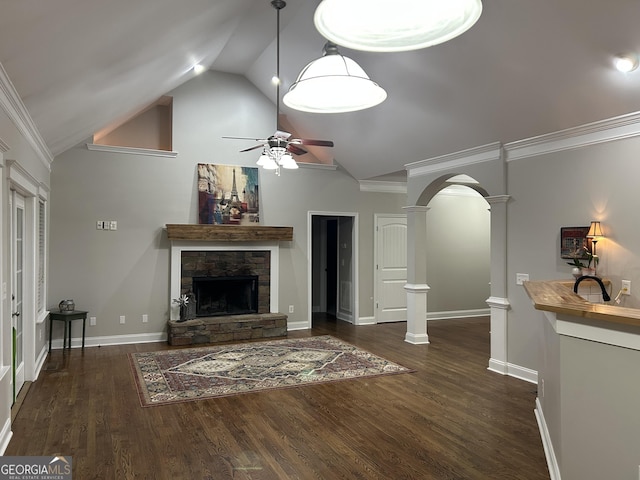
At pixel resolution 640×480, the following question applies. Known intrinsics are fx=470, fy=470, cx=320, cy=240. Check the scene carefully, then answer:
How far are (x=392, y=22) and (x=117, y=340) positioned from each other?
6.59 meters

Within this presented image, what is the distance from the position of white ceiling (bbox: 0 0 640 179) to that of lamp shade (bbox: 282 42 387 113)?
1.25 m

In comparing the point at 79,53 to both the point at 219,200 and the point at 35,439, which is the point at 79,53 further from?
the point at 219,200

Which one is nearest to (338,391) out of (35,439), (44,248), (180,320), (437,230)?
(35,439)

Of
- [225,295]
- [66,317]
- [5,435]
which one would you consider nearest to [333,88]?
[5,435]

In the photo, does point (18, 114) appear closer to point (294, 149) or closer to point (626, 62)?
point (294, 149)

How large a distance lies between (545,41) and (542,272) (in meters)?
2.29

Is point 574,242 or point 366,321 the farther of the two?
point 366,321

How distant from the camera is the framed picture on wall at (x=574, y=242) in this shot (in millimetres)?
4445

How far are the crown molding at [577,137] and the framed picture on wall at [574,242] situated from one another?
817mm

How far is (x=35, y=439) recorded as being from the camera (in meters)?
3.48

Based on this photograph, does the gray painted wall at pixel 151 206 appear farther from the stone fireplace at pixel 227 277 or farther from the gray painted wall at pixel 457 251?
the gray painted wall at pixel 457 251

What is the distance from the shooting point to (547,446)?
10.6 feet

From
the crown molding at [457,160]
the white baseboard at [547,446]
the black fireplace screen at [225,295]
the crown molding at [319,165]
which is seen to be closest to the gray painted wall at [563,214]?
the crown molding at [457,160]

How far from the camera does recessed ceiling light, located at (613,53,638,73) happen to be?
3.54 metres
